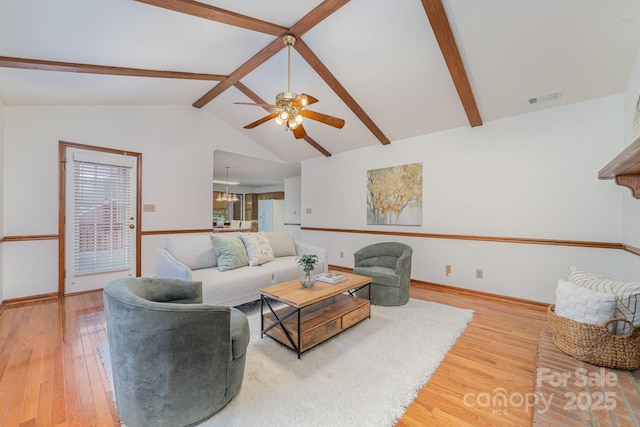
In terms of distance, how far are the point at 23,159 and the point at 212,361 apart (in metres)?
3.98

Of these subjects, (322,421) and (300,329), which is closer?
(322,421)

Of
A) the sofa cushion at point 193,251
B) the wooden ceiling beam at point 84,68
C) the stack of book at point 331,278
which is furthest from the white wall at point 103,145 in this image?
the stack of book at point 331,278

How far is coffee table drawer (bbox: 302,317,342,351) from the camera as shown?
7.11 feet

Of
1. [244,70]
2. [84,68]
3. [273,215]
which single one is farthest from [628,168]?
[273,215]

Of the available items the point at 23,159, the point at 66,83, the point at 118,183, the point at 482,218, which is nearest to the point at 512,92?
the point at 482,218

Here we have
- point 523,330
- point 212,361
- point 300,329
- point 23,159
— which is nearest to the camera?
point 212,361

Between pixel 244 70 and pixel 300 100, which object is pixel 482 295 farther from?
pixel 244 70

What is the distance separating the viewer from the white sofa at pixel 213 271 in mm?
2804

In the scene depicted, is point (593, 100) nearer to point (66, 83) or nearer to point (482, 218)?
point (482, 218)

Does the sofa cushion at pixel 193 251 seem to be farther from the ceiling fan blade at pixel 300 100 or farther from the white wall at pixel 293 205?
the white wall at pixel 293 205

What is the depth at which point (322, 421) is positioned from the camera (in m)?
1.50

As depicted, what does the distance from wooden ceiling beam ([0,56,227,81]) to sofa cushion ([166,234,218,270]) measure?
1.98 metres

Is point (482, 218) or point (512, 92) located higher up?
point (512, 92)

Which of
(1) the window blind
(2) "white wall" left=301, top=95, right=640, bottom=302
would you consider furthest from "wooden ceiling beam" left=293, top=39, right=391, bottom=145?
(1) the window blind
